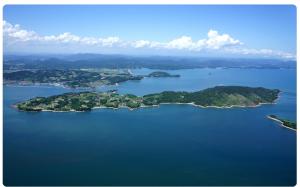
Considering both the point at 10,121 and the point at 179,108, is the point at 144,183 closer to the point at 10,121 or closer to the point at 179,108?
the point at 10,121

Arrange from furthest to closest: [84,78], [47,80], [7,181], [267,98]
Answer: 1. [84,78]
2. [47,80]
3. [267,98]
4. [7,181]

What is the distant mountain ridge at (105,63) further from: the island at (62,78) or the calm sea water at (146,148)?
the calm sea water at (146,148)

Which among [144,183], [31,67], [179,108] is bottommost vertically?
[144,183]

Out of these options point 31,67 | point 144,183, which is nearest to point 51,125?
point 144,183

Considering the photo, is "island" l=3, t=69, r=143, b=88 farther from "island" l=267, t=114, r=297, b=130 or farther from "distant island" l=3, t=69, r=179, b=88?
"island" l=267, t=114, r=297, b=130

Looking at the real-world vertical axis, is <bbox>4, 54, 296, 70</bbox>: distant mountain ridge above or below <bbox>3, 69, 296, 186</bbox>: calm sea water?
above

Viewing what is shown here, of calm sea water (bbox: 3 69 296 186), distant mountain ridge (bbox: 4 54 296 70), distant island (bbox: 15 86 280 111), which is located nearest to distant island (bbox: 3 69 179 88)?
distant mountain ridge (bbox: 4 54 296 70)
